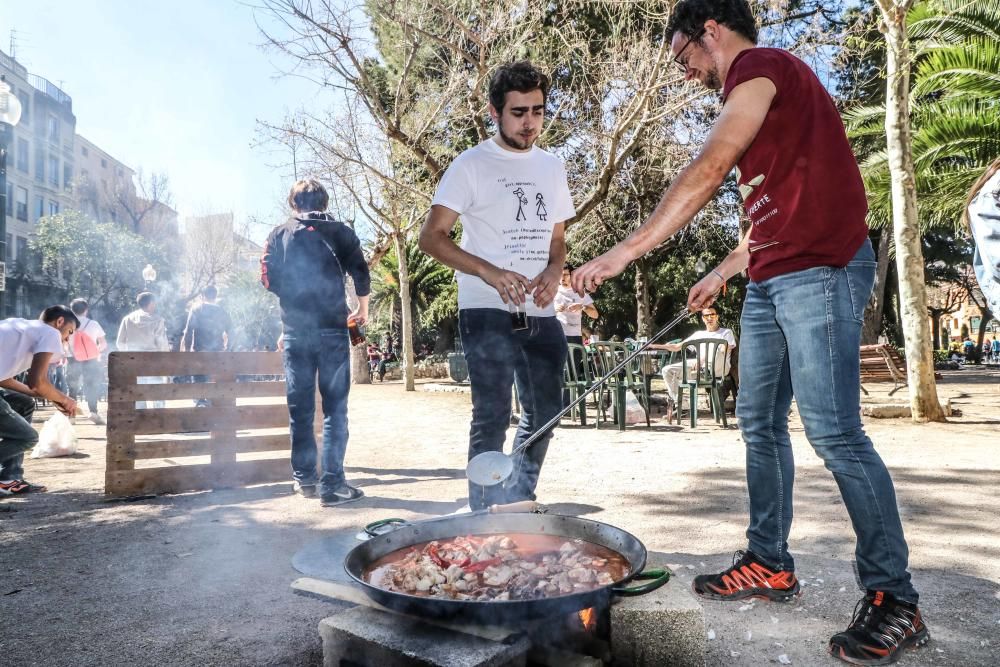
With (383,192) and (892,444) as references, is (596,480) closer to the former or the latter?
(892,444)

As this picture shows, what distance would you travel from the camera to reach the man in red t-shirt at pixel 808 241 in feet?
7.00

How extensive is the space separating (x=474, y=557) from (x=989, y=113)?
17287 millimetres

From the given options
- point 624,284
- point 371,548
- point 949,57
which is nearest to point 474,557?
point 371,548

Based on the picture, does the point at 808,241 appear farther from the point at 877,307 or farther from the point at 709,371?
the point at 877,307

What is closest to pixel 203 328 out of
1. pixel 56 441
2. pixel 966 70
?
pixel 56 441

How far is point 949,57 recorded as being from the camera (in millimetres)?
14180

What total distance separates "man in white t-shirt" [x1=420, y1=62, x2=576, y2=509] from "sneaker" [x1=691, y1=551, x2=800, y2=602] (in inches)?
40.8

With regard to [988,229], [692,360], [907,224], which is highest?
[907,224]

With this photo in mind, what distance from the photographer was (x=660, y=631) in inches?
72.5

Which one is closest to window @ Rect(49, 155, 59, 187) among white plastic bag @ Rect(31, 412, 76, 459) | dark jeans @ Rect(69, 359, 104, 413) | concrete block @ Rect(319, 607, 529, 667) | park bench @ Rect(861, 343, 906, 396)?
dark jeans @ Rect(69, 359, 104, 413)

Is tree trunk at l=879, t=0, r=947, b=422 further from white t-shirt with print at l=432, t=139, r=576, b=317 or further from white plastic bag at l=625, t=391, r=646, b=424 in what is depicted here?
white t-shirt with print at l=432, t=139, r=576, b=317

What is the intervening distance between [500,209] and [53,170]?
5441cm

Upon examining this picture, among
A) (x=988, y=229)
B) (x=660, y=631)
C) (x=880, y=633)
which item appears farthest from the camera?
(x=988, y=229)

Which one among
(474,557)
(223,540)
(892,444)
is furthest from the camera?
(892,444)
